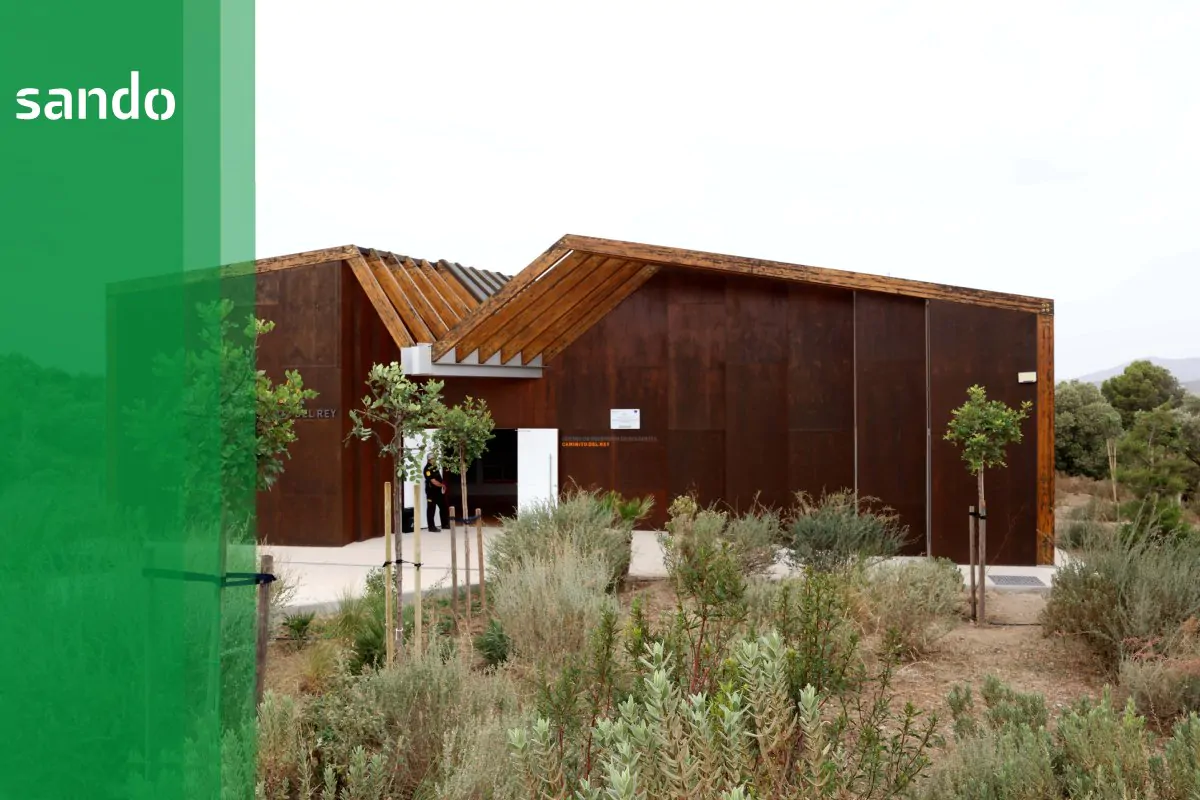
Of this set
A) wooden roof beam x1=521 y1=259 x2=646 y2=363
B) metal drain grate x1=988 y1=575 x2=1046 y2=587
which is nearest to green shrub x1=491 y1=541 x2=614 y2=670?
metal drain grate x1=988 y1=575 x2=1046 y2=587

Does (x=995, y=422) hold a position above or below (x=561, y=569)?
above

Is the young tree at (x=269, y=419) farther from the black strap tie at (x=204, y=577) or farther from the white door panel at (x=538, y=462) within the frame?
the white door panel at (x=538, y=462)

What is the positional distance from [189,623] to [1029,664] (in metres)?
6.72

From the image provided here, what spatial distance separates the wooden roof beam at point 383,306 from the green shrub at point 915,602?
26.4ft

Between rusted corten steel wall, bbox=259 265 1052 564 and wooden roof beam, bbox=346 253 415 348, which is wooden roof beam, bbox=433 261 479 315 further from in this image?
rusted corten steel wall, bbox=259 265 1052 564

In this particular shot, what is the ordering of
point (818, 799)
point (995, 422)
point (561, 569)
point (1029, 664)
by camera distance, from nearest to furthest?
point (818, 799)
point (1029, 664)
point (561, 569)
point (995, 422)

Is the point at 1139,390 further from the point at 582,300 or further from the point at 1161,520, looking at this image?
the point at 582,300

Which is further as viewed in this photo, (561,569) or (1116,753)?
(561,569)

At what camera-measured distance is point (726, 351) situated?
1555 centimetres

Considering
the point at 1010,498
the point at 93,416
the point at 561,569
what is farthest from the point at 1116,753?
the point at 93,416

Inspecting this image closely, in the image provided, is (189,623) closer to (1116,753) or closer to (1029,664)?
(1116,753)

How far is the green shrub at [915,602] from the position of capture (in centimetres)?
805

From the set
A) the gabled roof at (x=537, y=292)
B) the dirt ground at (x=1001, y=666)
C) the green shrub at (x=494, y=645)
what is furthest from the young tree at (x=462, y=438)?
the gabled roof at (x=537, y=292)

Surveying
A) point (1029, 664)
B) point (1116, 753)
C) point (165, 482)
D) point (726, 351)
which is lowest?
point (1029, 664)
